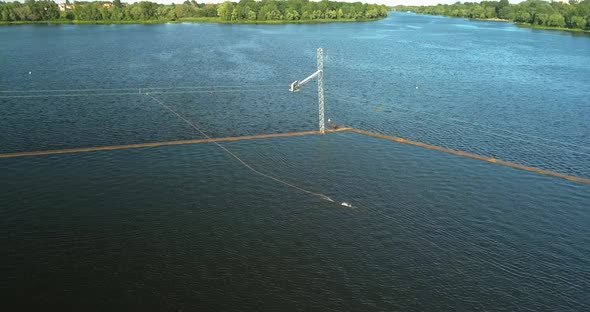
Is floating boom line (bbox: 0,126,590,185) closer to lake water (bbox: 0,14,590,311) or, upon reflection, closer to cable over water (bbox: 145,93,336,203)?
cable over water (bbox: 145,93,336,203)

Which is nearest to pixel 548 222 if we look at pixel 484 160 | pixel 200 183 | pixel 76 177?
pixel 484 160

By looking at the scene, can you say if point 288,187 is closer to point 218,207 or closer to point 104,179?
point 218,207

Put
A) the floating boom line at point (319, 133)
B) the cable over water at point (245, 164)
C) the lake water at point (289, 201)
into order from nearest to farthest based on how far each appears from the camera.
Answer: the lake water at point (289, 201), the cable over water at point (245, 164), the floating boom line at point (319, 133)

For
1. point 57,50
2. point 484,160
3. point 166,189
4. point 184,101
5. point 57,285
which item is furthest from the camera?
point 57,50

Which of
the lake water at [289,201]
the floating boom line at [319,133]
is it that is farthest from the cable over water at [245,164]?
the lake water at [289,201]

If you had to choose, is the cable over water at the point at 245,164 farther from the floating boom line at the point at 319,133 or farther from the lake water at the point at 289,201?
the lake water at the point at 289,201

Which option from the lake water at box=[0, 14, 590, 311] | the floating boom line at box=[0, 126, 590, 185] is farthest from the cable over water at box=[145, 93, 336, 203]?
the lake water at box=[0, 14, 590, 311]

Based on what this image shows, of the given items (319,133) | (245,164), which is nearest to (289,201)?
(245,164)

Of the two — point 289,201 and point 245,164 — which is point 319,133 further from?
point 289,201
